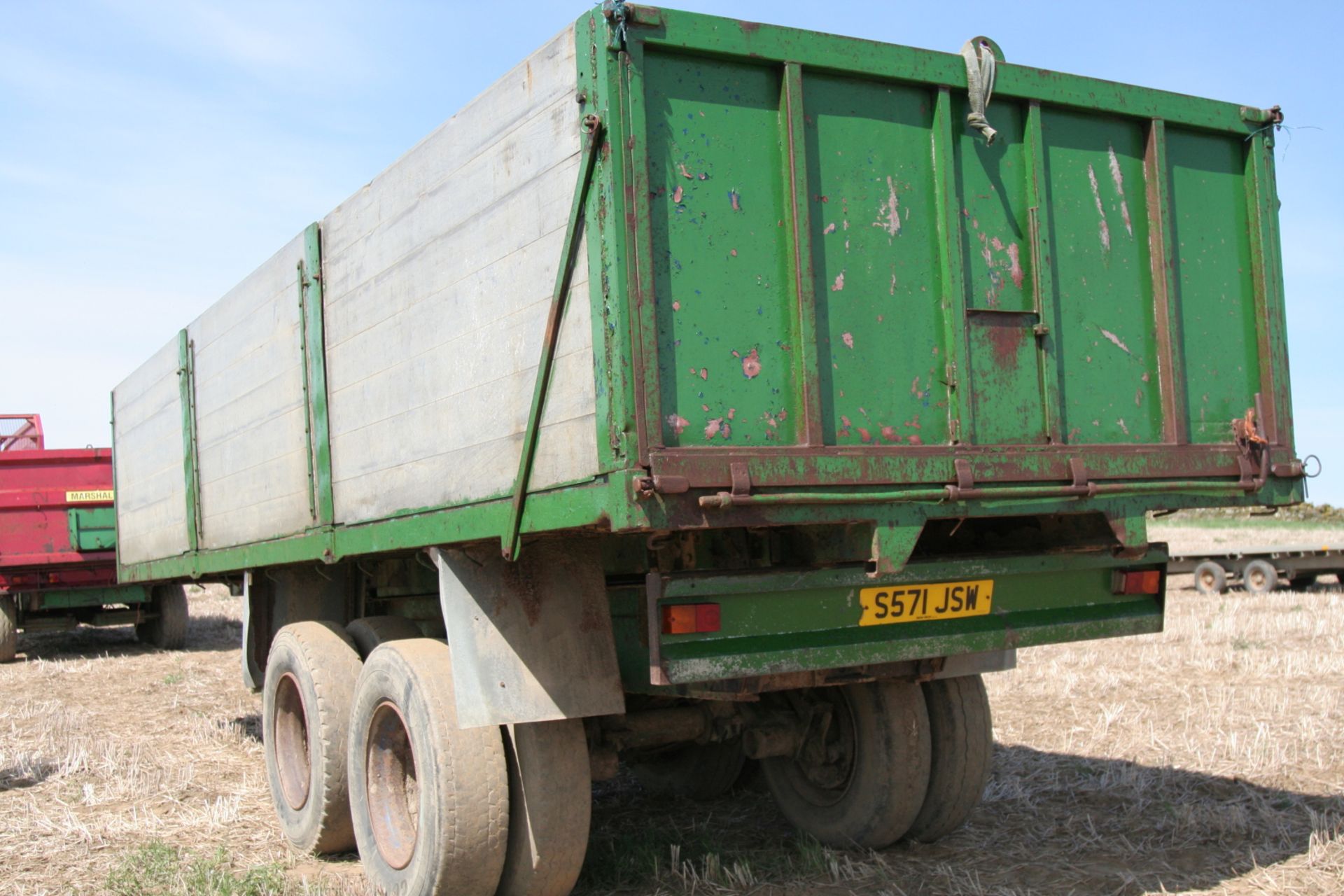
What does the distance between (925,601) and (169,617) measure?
11.5 metres

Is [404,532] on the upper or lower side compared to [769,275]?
lower

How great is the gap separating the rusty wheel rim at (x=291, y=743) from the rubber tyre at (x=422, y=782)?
995 mm

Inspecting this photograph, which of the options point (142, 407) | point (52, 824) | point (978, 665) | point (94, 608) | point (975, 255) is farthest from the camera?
point (94, 608)

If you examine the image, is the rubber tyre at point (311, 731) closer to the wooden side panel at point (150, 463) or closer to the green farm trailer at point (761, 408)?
the green farm trailer at point (761, 408)

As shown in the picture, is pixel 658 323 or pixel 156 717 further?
pixel 156 717

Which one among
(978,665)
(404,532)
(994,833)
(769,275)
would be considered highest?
(769,275)

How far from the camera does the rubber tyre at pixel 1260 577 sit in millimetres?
16859

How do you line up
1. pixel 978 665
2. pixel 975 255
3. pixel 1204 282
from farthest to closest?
pixel 978 665
pixel 1204 282
pixel 975 255

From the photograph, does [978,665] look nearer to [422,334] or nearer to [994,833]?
[994,833]

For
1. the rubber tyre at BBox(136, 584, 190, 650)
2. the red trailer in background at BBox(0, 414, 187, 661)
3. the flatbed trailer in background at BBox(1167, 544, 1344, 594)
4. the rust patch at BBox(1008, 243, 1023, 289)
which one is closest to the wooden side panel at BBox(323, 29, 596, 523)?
the rust patch at BBox(1008, 243, 1023, 289)

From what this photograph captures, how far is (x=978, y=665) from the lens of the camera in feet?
15.6

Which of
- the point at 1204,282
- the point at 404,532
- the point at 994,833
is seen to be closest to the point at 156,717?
the point at 404,532

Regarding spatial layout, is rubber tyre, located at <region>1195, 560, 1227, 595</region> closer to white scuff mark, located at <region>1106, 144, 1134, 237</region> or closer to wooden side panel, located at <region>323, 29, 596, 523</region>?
white scuff mark, located at <region>1106, 144, 1134, 237</region>

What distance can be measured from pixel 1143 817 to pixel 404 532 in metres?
3.27
